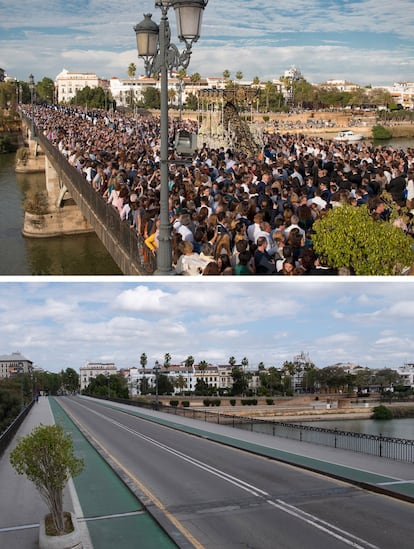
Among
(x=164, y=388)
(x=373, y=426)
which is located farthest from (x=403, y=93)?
(x=373, y=426)

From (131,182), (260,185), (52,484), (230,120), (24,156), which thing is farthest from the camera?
(24,156)

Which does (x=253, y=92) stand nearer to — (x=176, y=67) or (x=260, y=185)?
(x=260, y=185)

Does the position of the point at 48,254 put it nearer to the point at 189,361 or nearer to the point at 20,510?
the point at 20,510

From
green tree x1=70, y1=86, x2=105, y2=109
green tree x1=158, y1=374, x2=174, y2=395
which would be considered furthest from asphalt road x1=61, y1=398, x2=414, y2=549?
green tree x1=70, y1=86, x2=105, y2=109

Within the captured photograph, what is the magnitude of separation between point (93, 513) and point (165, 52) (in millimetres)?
6462

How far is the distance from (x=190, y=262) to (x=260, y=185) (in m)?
5.09

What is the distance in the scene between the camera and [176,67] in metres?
9.74

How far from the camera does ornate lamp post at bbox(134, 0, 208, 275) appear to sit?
9016 mm

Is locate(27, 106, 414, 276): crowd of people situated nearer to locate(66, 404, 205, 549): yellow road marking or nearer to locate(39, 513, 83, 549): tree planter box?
locate(66, 404, 205, 549): yellow road marking

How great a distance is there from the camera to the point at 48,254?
122 ft

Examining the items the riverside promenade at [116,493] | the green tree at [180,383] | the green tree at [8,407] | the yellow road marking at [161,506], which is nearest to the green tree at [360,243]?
the riverside promenade at [116,493]

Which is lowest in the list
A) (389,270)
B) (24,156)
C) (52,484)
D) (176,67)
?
(52,484)

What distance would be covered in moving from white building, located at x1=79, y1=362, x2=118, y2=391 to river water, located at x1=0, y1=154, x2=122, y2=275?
91262 millimetres

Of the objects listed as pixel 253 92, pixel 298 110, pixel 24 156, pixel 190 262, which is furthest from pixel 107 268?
pixel 298 110
